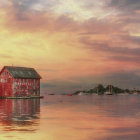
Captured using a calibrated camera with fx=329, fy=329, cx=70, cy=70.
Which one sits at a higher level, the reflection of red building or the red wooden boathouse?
the red wooden boathouse

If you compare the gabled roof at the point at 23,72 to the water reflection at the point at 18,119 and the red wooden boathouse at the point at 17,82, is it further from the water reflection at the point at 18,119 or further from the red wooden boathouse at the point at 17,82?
the water reflection at the point at 18,119

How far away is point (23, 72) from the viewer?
11569cm

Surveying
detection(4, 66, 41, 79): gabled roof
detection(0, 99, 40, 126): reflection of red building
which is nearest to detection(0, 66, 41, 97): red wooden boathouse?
detection(4, 66, 41, 79): gabled roof

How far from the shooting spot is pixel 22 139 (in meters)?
18.9

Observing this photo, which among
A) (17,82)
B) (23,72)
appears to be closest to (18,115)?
(17,82)

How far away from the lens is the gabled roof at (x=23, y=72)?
4422 inches

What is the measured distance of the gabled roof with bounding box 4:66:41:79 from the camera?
11231 cm

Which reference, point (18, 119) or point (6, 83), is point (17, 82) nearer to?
point (6, 83)

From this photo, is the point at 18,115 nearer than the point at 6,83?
Yes

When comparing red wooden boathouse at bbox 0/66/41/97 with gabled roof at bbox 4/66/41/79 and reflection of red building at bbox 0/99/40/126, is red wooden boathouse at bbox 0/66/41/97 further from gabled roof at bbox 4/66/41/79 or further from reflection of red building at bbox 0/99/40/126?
reflection of red building at bbox 0/99/40/126

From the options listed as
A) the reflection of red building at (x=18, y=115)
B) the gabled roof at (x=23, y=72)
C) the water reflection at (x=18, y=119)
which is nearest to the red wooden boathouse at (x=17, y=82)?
the gabled roof at (x=23, y=72)

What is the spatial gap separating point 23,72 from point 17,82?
619cm

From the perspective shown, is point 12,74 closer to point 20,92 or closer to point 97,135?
point 20,92

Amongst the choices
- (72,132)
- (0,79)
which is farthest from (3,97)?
(72,132)
